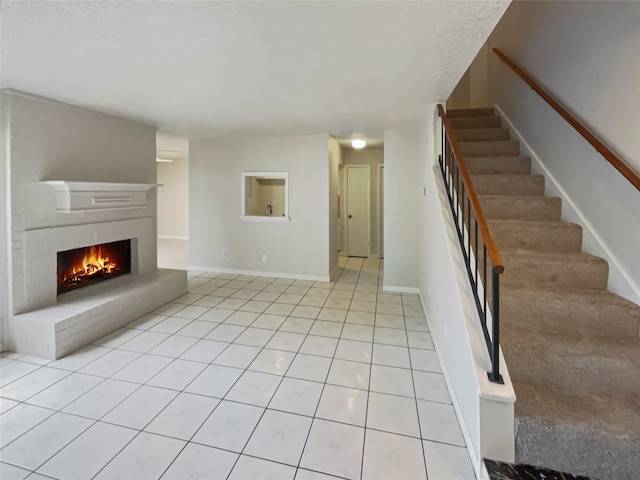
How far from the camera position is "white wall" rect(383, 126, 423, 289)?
4.39 metres

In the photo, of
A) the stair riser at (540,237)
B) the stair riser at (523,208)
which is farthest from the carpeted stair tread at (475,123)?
the stair riser at (540,237)

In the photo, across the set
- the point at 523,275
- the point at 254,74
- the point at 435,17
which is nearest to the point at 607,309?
the point at 523,275

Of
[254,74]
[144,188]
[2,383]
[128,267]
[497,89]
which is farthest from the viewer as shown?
[497,89]

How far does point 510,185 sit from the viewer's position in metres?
3.02

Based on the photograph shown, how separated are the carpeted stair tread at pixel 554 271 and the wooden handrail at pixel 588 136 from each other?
674 millimetres

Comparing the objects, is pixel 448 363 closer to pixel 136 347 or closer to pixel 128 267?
pixel 136 347

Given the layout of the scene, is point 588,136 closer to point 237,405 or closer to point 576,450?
point 576,450

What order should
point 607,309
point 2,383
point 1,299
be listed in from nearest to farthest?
point 607,309 → point 2,383 → point 1,299

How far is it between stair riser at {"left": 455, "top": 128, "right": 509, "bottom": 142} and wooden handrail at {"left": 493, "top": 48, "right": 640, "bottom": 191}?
66 centimetres

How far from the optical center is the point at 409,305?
3.96m

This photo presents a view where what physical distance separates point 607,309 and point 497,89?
3625 millimetres

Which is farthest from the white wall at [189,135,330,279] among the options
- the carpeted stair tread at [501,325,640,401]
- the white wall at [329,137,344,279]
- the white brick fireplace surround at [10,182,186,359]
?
the carpeted stair tread at [501,325,640,401]

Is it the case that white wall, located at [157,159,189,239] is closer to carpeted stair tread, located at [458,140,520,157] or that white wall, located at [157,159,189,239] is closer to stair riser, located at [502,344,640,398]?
carpeted stair tread, located at [458,140,520,157]

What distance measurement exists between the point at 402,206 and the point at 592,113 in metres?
2.35
